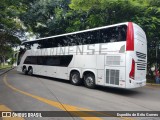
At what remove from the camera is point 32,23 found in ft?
78.6

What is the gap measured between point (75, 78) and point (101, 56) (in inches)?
119

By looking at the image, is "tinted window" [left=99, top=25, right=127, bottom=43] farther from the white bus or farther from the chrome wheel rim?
the chrome wheel rim

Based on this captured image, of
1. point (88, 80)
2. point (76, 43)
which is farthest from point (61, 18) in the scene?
point (88, 80)

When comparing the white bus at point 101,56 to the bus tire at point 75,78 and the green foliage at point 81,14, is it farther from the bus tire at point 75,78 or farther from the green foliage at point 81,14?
the green foliage at point 81,14

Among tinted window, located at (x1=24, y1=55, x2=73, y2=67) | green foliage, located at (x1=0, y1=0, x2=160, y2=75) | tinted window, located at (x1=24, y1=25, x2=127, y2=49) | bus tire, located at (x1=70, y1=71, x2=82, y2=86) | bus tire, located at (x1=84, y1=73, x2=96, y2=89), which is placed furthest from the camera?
green foliage, located at (x1=0, y1=0, x2=160, y2=75)

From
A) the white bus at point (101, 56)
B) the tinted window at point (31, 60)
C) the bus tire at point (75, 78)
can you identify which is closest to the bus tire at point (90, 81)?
the white bus at point (101, 56)

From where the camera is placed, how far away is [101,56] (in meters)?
11.1

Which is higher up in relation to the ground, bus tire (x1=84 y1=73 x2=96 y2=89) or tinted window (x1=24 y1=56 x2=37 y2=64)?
tinted window (x1=24 y1=56 x2=37 y2=64)

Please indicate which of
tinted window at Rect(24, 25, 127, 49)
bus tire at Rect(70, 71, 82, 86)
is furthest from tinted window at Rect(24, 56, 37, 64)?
bus tire at Rect(70, 71, 82, 86)

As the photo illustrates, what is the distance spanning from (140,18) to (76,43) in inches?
234

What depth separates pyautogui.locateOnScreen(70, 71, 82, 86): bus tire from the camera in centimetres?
1274

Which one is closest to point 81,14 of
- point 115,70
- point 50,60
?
point 50,60

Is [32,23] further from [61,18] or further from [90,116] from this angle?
[90,116]

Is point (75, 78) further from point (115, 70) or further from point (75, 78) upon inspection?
point (115, 70)
